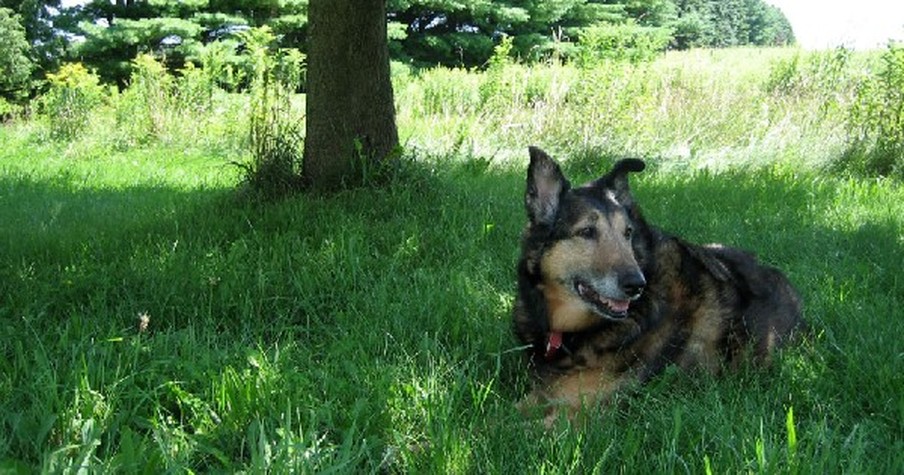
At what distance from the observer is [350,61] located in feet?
19.3

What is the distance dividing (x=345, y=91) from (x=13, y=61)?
22.6m

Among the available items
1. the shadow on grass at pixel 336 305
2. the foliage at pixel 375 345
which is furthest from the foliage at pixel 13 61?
the foliage at pixel 375 345

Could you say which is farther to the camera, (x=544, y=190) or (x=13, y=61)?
(x=13, y=61)

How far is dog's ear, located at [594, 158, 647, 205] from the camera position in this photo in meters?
3.59

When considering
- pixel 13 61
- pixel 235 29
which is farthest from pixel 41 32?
pixel 235 29

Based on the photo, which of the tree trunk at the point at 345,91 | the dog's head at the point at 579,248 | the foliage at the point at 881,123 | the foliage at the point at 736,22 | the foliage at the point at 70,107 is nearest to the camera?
the dog's head at the point at 579,248

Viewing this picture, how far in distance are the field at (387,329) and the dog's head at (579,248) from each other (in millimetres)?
356

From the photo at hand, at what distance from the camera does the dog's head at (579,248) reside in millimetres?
3234

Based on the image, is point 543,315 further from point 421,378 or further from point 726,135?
point 726,135

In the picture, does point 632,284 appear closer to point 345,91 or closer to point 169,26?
point 345,91

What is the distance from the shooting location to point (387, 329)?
371 centimetres

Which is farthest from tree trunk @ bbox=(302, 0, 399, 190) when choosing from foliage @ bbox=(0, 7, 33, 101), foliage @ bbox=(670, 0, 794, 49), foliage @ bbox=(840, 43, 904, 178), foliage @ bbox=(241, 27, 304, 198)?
foliage @ bbox=(670, 0, 794, 49)

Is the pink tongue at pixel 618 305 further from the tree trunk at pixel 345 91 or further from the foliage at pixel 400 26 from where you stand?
the foliage at pixel 400 26

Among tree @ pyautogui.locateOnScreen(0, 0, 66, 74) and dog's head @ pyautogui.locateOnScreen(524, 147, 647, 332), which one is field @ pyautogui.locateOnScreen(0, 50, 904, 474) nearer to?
dog's head @ pyautogui.locateOnScreen(524, 147, 647, 332)
